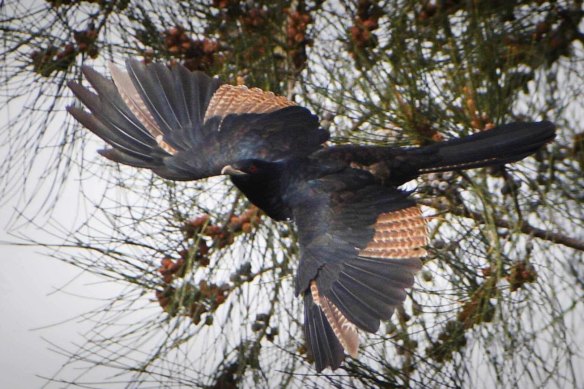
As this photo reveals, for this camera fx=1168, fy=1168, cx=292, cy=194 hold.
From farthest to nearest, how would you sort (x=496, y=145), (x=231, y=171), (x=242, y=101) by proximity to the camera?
(x=242, y=101) → (x=231, y=171) → (x=496, y=145)

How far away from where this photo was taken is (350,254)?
6.95 ft

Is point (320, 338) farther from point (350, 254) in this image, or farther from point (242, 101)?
point (242, 101)

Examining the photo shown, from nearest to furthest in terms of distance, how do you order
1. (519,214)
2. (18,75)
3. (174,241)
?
(519,214) < (174,241) < (18,75)

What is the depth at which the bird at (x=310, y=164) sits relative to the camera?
203 centimetres

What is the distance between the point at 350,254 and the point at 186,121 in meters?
0.55

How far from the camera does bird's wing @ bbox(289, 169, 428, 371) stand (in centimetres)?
198

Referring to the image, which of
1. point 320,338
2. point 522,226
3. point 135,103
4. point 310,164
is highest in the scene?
point 135,103

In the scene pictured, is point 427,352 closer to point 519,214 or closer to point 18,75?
point 519,214

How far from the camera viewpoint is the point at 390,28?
Answer: 2.33 m

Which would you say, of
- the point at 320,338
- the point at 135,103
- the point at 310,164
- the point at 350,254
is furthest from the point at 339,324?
the point at 135,103

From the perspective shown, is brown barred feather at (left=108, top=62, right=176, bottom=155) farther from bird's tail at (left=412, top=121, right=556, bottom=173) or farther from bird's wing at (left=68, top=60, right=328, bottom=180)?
bird's tail at (left=412, top=121, right=556, bottom=173)

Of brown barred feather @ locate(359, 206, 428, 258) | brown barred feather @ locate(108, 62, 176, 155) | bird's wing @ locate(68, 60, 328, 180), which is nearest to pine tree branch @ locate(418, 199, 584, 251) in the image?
brown barred feather @ locate(359, 206, 428, 258)

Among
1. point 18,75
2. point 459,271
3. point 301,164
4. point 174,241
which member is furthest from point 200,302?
point 18,75

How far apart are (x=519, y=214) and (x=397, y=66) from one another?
1.18 feet
